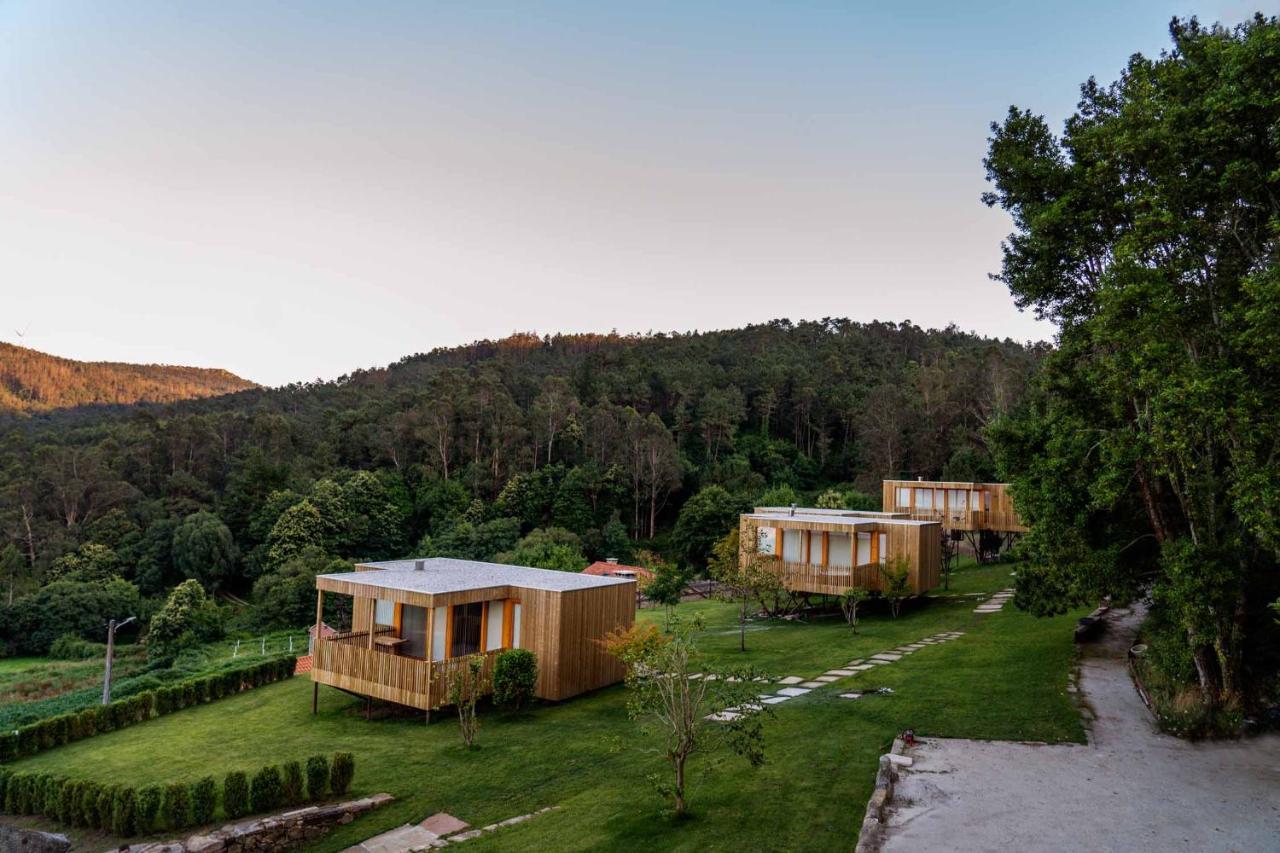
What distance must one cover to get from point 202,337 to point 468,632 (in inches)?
2006

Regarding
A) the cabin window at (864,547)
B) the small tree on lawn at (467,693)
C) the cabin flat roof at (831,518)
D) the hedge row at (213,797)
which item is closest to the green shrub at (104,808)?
the hedge row at (213,797)

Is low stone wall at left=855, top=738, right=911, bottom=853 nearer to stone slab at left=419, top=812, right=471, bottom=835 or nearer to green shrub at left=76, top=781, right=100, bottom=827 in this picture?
stone slab at left=419, top=812, right=471, bottom=835

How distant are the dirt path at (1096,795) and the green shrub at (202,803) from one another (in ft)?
29.0

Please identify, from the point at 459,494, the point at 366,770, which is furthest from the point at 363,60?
the point at 459,494

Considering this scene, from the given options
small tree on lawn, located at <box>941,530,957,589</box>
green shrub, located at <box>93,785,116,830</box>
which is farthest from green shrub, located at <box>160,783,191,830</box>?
small tree on lawn, located at <box>941,530,957,589</box>

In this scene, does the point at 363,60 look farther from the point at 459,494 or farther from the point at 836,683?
the point at 459,494

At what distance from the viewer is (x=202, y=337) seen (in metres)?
54.3

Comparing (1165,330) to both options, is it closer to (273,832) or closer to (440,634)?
(273,832)

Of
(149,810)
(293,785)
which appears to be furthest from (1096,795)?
(149,810)

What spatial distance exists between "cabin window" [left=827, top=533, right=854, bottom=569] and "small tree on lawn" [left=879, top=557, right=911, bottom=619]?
57.1 inches

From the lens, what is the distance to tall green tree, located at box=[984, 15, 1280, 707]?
26.3 feet

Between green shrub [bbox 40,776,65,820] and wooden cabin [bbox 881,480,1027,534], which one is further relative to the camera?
wooden cabin [bbox 881,480,1027,534]

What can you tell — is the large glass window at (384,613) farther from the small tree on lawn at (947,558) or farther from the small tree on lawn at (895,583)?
the small tree on lawn at (947,558)

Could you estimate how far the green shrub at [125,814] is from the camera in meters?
9.80
